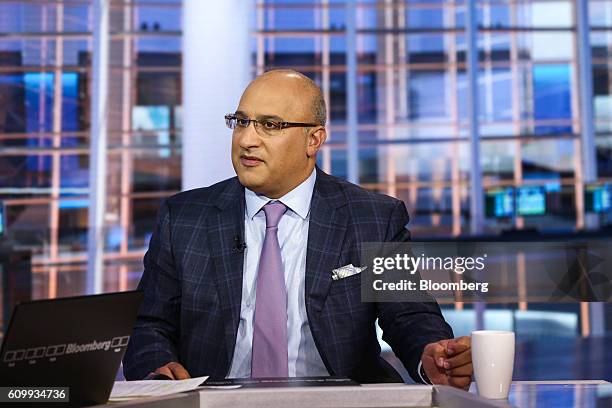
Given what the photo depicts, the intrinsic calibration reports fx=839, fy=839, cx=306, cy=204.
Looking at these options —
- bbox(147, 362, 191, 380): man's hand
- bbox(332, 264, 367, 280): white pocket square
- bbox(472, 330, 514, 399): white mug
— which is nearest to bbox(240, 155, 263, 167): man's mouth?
bbox(332, 264, 367, 280): white pocket square

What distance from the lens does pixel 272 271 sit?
180cm

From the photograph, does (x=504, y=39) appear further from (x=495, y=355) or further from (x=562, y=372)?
(x=495, y=355)

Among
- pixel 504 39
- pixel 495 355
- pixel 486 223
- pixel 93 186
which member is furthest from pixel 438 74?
pixel 495 355

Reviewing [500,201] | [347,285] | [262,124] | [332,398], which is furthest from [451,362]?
[500,201]

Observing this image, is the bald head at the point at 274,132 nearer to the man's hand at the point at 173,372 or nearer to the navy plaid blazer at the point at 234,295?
the navy plaid blazer at the point at 234,295

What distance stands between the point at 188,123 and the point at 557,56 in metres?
6.42

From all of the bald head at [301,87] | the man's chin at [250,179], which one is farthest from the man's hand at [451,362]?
the bald head at [301,87]

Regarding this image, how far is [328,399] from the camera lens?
1129mm

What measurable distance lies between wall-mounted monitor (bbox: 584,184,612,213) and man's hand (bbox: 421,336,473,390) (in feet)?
26.9

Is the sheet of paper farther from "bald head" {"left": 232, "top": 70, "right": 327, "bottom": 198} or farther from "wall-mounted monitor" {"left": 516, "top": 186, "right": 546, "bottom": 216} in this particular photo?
"wall-mounted monitor" {"left": 516, "top": 186, "right": 546, "bottom": 216}

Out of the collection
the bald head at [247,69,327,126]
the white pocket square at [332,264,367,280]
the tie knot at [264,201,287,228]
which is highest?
the bald head at [247,69,327,126]

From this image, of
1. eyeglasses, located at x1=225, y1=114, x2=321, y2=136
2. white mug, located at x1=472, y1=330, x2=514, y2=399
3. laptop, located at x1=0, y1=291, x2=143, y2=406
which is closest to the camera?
laptop, located at x1=0, y1=291, x2=143, y2=406

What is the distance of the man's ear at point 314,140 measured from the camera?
1983mm

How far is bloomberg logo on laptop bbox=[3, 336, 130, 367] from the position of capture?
3.33 ft
